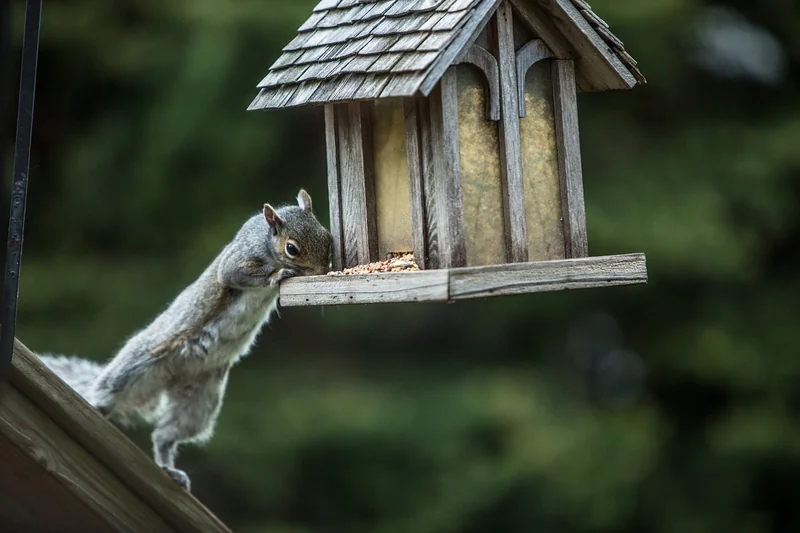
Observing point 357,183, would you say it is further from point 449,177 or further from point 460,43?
point 460,43

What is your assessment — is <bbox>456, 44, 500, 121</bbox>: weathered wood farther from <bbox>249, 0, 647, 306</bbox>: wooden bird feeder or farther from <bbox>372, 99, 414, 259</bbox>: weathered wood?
<bbox>372, 99, 414, 259</bbox>: weathered wood

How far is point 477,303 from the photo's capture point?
6926mm

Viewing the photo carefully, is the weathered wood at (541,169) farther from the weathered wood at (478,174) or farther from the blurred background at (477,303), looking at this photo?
the blurred background at (477,303)

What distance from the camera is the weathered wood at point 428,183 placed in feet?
6.88

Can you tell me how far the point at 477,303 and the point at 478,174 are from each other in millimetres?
4812

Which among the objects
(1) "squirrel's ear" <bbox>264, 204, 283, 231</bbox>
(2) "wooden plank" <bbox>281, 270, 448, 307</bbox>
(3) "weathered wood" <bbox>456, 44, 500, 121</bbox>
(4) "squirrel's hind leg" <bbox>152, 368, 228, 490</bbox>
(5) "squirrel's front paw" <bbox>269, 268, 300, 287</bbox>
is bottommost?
(4) "squirrel's hind leg" <bbox>152, 368, 228, 490</bbox>

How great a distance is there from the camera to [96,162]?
6547 mm

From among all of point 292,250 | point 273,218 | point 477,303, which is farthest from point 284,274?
point 477,303

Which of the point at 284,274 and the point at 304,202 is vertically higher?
the point at 304,202

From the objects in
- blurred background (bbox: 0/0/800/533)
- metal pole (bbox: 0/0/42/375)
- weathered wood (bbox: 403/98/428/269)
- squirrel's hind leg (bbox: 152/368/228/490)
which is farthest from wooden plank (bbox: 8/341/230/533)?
blurred background (bbox: 0/0/800/533)

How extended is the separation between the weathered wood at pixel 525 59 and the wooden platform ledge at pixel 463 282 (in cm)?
34

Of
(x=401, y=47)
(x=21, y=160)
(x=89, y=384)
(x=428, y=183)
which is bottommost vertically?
(x=89, y=384)

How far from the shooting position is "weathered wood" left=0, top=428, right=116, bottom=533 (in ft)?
5.88

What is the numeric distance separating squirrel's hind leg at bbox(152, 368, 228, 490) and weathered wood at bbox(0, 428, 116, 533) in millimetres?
1108
